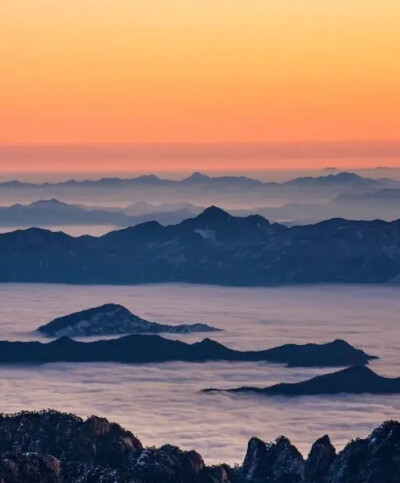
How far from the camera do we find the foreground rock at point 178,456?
142m

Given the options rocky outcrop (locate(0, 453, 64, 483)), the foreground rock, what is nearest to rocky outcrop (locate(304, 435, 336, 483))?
the foreground rock

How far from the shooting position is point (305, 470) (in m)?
146

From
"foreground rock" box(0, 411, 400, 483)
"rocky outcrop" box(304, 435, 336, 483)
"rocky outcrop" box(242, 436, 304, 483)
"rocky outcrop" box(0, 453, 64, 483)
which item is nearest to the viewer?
"rocky outcrop" box(0, 453, 64, 483)

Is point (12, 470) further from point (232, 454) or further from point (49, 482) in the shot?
point (232, 454)

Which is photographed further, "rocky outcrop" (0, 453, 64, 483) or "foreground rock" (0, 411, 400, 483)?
"foreground rock" (0, 411, 400, 483)

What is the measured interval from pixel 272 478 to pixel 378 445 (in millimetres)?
9096

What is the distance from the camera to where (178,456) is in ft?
477

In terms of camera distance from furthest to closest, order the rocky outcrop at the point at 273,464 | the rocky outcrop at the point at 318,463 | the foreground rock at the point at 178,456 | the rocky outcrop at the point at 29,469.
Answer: the rocky outcrop at the point at 273,464
the rocky outcrop at the point at 318,463
the foreground rock at the point at 178,456
the rocky outcrop at the point at 29,469

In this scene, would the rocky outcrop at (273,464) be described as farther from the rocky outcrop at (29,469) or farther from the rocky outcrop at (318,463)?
the rocky outcrop at (29,469)

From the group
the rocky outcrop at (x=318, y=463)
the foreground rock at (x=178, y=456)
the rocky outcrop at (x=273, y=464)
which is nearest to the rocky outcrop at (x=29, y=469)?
the foreground rock at (x=178, y=456)

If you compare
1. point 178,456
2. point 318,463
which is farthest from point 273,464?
point 178,456

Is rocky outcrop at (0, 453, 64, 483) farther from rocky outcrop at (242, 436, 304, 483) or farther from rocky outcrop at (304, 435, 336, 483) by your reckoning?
rocky outcrop at (304, 435, 336, 483)

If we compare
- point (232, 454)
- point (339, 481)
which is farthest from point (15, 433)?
point (232, 454)

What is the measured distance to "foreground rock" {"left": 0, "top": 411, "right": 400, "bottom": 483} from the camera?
142 m
